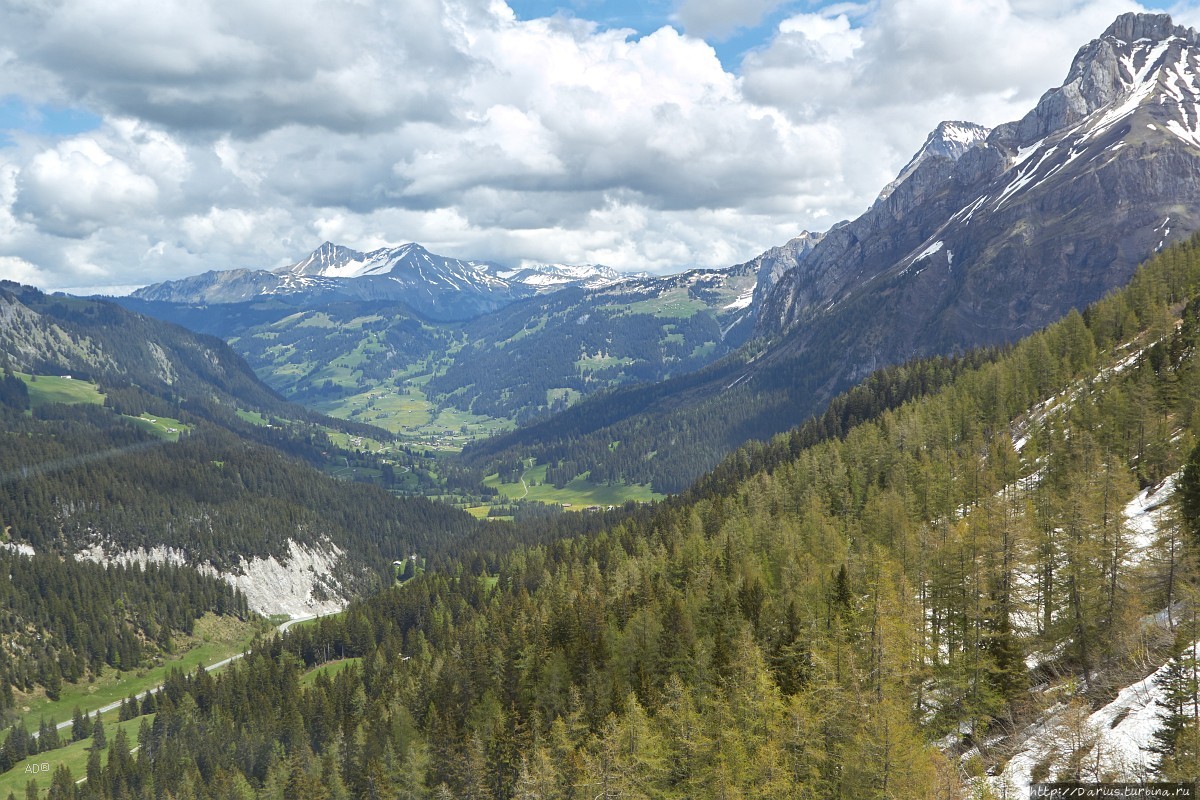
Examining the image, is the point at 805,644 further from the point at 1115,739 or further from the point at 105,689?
the point at 105,689

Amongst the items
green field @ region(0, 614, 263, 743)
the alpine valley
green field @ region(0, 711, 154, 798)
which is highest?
the alpine valley

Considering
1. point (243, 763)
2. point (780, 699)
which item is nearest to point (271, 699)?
point (243, 763)

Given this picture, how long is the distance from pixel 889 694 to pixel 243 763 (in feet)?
346

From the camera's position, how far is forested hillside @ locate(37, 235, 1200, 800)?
53.7m

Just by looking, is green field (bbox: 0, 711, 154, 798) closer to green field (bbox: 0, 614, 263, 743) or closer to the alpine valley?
the alpine valley

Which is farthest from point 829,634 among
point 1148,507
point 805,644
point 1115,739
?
point 1148,507

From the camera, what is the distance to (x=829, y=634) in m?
68.8

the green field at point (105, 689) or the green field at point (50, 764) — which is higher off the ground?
the green field at point (105, 689)

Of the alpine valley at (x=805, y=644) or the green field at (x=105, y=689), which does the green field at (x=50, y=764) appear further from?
the green field at (x=105, y=689)

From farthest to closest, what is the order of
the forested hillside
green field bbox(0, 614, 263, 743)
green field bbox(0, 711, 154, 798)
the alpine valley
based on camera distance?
green field bbox(0, 614, 263, 743) → green field bbox(0, 711, 154, 798) → the forested hillside → the alpine valley

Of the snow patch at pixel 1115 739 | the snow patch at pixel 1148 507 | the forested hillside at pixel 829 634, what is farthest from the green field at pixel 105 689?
the snow patch at pixel 1148 507

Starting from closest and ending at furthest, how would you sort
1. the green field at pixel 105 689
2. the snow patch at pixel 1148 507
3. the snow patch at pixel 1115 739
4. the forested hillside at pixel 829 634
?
1. the snow patch at pixel 1115 739
2. the forested hillside at pixel 829 634
3. the snow patch at pixel 1148 507
4. the green field at pixel 105 689

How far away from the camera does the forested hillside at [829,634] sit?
5366cm

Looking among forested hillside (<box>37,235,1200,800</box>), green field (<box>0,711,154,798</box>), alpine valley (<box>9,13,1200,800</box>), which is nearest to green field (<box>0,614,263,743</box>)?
alpine valley (<box>9,13,1200,800</box>)
